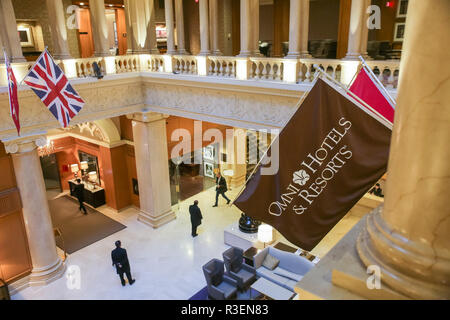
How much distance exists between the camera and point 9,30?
959 centimetres

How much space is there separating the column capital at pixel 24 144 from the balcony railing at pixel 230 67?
155 centimetres

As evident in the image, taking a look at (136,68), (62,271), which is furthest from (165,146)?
(62,271)

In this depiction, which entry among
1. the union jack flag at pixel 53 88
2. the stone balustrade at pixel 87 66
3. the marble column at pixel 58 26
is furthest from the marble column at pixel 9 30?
the union jack flag at pixel 53 88

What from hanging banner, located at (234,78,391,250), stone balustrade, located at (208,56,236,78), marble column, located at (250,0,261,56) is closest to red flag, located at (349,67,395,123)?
hanging banner, located at (234,78,391,250)

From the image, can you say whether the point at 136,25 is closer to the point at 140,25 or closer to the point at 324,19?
the point at 140,25

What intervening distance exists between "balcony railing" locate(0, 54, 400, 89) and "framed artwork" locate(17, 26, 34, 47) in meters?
3.79

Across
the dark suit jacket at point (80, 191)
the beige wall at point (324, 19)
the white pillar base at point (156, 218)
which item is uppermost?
the beige wall at point (324, 19)

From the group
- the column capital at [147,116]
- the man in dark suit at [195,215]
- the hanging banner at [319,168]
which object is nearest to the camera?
the hanging banner at [319,168]

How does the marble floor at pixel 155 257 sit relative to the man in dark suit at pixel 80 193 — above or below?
below

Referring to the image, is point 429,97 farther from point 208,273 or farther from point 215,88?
point 215,88

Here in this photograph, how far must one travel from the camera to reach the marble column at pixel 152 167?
1327 cm

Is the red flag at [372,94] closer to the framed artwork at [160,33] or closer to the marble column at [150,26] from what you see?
the marble column at [150,26]

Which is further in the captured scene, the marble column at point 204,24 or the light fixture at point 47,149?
the light fixture at point 47,149
